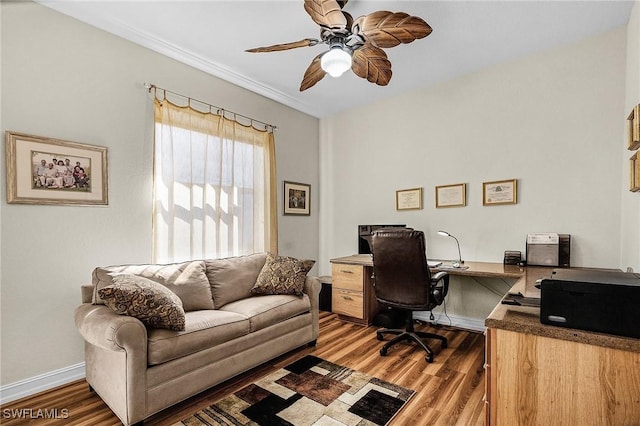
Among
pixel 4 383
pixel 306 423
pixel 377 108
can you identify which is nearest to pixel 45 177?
pixel 4 383

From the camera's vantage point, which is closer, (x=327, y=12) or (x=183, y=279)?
(x=327, y=12)

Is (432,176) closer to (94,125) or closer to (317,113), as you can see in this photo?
(317,113)

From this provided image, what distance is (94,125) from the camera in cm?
250

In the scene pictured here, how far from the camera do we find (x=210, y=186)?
3.24m

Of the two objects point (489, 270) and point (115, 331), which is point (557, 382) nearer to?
point (489, 270)

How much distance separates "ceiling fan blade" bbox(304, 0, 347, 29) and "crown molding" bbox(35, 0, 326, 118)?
5.46 feet

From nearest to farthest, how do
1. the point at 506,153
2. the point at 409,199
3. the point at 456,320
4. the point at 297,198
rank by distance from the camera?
the point at 506,153
the point at 456,320
the point at 409,199
the point at 297,198

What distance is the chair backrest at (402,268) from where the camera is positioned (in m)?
2.57

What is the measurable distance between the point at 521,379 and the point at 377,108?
3.65 meters

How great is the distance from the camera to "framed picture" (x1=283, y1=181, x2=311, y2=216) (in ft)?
13.7

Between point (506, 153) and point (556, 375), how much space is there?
2622 millimetres

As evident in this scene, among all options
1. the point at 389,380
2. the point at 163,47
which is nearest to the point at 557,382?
the point at 389,380

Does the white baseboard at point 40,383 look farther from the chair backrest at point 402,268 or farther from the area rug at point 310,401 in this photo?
the chair backrest at point 402,268

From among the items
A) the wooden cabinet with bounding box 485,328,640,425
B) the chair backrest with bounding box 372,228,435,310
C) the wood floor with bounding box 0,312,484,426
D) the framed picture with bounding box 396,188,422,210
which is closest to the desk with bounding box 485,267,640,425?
the wooden cabinet with bounding box 485,328,640,425
